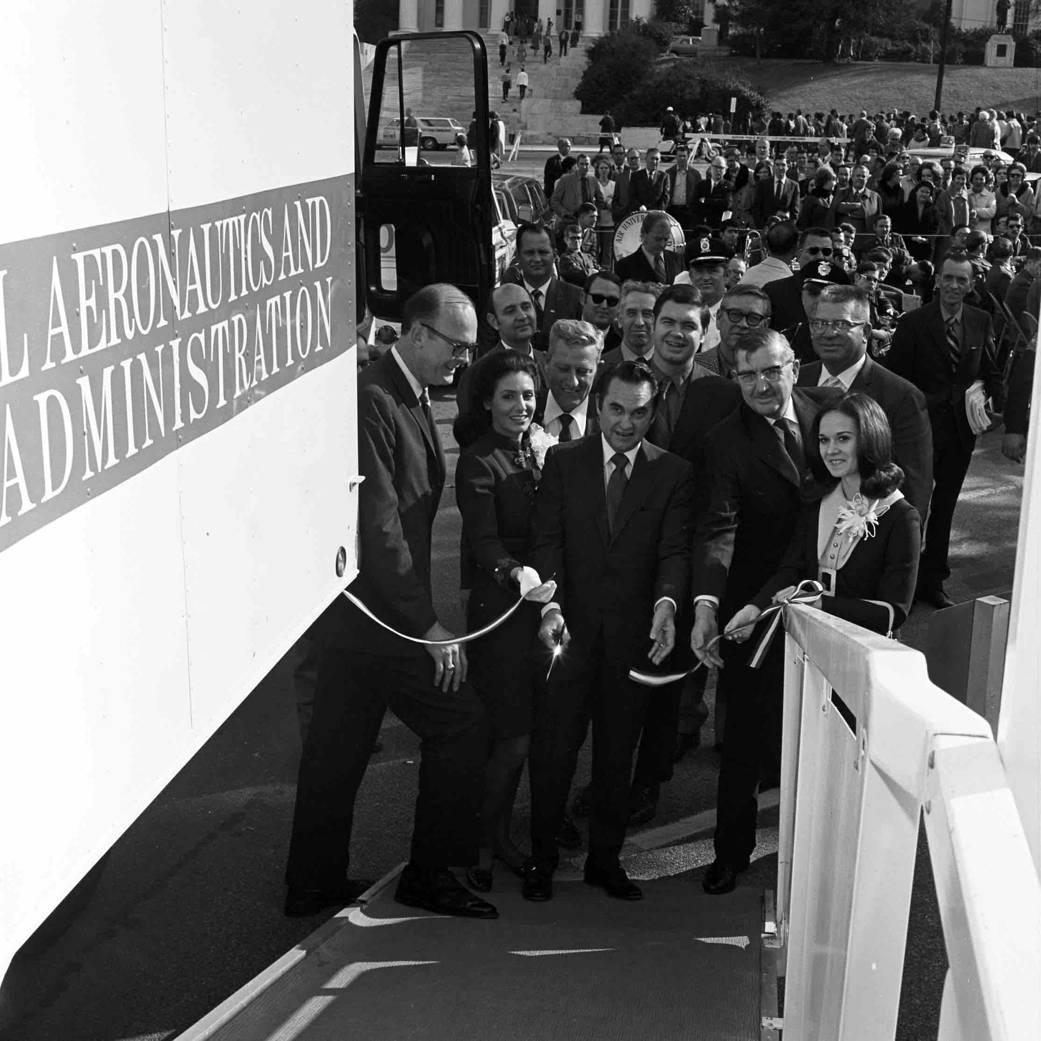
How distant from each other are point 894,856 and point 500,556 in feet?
10.5

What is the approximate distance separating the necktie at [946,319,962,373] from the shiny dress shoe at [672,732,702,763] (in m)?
2.87

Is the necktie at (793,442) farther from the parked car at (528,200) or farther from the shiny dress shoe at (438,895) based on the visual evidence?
the parked car at (528,200)

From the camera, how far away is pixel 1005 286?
12.2 m

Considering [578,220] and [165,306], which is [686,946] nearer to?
Result: [165,306]

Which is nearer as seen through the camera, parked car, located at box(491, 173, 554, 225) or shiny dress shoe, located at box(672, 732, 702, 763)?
shiny dress shoe, located at box(672, 732, 702, 763)

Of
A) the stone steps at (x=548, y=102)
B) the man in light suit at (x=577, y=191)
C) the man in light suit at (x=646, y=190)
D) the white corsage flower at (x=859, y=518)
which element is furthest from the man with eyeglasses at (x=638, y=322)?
the stone steps at (x=548, y=102)

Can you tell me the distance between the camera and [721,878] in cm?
488

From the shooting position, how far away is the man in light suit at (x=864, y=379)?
558 cm

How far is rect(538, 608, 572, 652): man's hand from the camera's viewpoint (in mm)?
4555

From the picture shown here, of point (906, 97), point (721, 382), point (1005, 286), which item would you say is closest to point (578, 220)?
point (1005, 286)

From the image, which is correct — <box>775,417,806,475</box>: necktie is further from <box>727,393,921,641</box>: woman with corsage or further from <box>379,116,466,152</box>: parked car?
<box>379,116,466,152</box>: parked car

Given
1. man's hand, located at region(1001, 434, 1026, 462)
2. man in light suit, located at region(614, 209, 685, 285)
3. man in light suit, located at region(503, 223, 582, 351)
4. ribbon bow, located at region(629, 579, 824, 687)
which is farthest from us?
man in light suit, located at region(614, 209, 685, 285)

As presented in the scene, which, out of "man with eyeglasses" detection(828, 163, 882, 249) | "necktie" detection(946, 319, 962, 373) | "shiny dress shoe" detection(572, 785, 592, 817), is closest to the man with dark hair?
"necktie" detection(946, 319, 962, 373)

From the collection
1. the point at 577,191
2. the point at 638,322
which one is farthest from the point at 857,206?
the point at 638,322
